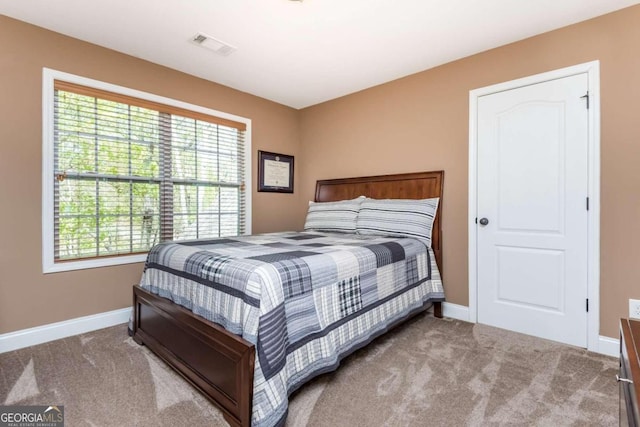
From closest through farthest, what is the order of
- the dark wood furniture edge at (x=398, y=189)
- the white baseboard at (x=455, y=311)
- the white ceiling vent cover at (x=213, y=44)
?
the white ceiling vent cover at (x=213, y=44), the white baseboard at (x=455, y=311), the dark wood furniture edge at (x=398, y=189)

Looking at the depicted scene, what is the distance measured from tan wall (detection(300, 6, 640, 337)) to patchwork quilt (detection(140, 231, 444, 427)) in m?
1.07

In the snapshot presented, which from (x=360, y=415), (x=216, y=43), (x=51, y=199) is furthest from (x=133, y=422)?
(x=216, y=43)

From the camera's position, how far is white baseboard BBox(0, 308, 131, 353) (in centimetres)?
225

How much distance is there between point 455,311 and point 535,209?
113 cm

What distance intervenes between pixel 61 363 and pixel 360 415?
1.97 meters

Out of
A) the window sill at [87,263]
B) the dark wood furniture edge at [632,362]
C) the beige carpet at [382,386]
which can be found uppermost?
the dark wood furniture edge at [632,362]

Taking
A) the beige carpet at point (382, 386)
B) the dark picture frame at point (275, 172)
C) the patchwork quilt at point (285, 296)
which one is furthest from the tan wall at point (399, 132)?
the patchwork quilt at point (285, 296)

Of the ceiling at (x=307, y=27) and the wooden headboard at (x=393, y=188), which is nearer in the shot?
the ceiling at (x=307, y=27)

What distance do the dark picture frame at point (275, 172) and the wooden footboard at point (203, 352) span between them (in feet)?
6.60

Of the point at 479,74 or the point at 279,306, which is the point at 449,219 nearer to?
the point at 479,74

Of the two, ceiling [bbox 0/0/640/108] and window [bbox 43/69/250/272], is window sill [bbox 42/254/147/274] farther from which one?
ceiling [bbox 0/0/640/108]

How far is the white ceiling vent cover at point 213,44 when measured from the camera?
2531mm

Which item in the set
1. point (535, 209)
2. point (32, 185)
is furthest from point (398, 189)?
point (32, 185)

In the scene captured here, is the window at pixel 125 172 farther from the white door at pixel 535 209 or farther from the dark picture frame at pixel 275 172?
the white door at pixel 535 209
